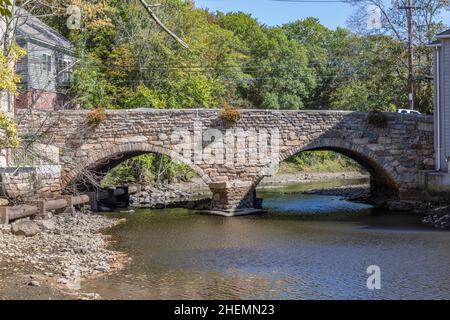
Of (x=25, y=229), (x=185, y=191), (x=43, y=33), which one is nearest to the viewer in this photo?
(x=25, y=229)

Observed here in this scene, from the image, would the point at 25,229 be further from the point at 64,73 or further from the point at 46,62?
the point at 64,73

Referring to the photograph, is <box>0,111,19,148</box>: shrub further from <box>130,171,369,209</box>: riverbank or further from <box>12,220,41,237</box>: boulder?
<box>130,171,369,209</box>: riverbank

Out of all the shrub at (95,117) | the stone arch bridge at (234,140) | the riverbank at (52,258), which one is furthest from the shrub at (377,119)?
the riverbank at (52,258)

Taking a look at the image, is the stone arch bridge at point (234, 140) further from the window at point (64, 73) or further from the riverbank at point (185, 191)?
the window at point (64, 73)

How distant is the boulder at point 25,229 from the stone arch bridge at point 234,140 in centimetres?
538

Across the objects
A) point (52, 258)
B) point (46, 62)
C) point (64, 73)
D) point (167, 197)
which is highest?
point (46, 62)

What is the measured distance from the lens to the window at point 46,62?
99.4 feet

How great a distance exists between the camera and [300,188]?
34.6 metres

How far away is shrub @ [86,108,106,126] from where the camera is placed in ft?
75.9

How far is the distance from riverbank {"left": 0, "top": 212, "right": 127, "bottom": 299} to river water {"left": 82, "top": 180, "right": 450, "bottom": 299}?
0.48m

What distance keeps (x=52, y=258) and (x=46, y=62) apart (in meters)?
17.7

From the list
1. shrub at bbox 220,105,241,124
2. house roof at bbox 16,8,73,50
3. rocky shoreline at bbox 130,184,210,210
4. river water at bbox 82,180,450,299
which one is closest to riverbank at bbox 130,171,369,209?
rocky shoreline at bbox 130,184,210,210

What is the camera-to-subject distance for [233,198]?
77.6ft

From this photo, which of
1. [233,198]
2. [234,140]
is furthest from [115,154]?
[233,198]
